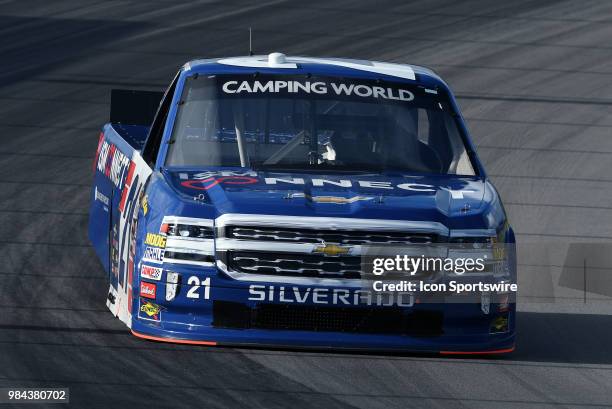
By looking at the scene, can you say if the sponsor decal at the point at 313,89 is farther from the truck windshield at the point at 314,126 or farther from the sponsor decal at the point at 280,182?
the sponsor decal at the point at 280,182

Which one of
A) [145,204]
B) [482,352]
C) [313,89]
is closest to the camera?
[482,352]

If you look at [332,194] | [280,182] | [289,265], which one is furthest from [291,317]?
[280,182]

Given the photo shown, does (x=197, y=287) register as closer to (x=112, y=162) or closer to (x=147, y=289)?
(x=147, y=289)

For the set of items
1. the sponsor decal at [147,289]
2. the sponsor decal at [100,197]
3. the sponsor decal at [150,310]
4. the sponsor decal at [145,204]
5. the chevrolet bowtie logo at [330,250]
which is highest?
the sponsor decal at [145,204]

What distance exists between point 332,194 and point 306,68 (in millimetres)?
1427

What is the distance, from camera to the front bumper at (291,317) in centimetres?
668

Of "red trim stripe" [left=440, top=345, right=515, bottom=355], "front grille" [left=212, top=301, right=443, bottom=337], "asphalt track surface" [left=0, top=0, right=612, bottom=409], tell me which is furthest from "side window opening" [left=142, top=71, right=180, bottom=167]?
"red trim stripe" [left=440, top=345, right=515, bottom=355]

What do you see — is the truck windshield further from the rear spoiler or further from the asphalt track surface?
the rear spoiler

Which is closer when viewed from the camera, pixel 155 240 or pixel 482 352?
pixel 155 240

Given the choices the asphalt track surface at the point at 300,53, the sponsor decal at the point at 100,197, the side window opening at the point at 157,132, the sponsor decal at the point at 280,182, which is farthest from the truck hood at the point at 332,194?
the sponsor decal at the point at 100,197

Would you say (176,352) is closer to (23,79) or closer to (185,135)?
(185,135)

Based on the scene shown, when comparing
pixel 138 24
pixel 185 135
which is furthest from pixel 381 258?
pixel 138 24

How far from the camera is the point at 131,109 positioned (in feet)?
34.1

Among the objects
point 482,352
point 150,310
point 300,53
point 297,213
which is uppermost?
point 297,213
